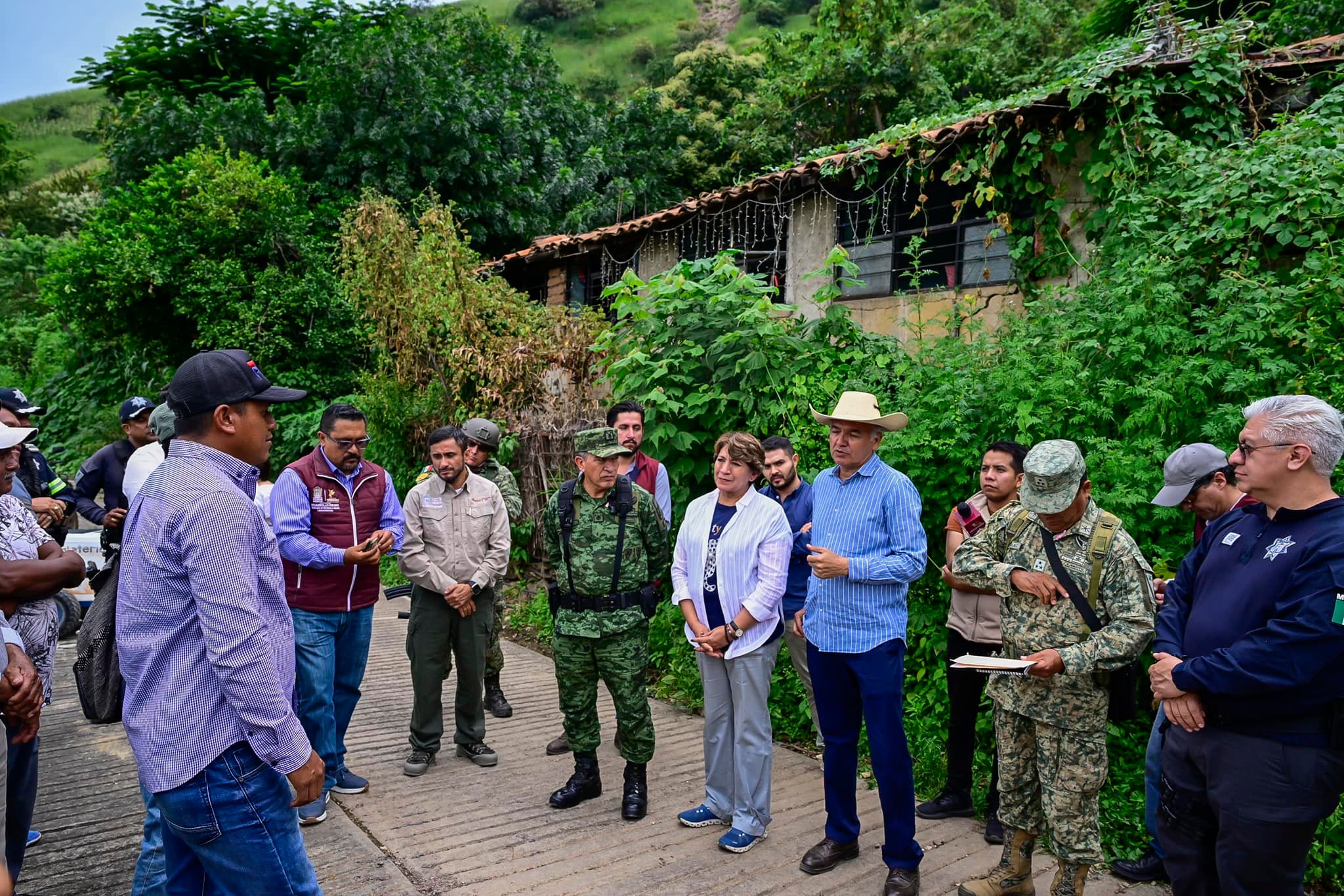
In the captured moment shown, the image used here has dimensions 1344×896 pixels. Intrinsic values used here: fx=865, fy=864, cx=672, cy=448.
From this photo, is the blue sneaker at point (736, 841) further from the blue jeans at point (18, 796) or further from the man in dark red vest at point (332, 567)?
the blue jeans at point (18, 796)

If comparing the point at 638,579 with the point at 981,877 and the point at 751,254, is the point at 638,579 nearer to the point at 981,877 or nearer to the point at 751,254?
the point at 981,877

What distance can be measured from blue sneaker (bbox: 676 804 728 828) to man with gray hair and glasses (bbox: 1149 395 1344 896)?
7.38 ft

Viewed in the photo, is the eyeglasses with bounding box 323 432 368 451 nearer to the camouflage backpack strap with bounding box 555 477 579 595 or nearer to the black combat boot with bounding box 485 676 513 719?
the camouflage backpack strap with bounding box 555 477 579 595

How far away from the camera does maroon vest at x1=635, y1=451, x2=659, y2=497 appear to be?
6.03 metres

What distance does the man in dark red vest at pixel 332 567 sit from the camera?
4.76m

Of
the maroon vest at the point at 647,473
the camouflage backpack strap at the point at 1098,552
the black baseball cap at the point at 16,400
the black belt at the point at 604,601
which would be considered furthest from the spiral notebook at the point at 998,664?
the black baseball cap at the point at 16,400

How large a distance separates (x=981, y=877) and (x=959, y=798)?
2.57 ft

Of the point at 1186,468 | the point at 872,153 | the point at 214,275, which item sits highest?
the point at 872,153

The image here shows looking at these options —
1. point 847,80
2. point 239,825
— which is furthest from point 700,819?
point 847,80

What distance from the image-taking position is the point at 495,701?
669 cm

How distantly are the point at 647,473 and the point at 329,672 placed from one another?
7.84 ft

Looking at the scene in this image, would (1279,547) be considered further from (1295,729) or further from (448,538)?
(448,538)

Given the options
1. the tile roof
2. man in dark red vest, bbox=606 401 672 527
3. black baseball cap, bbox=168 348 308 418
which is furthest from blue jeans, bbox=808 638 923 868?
the tile roof

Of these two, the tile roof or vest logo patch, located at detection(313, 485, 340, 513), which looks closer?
vest logo patch, located at detection(313, 485, 340, 513)
